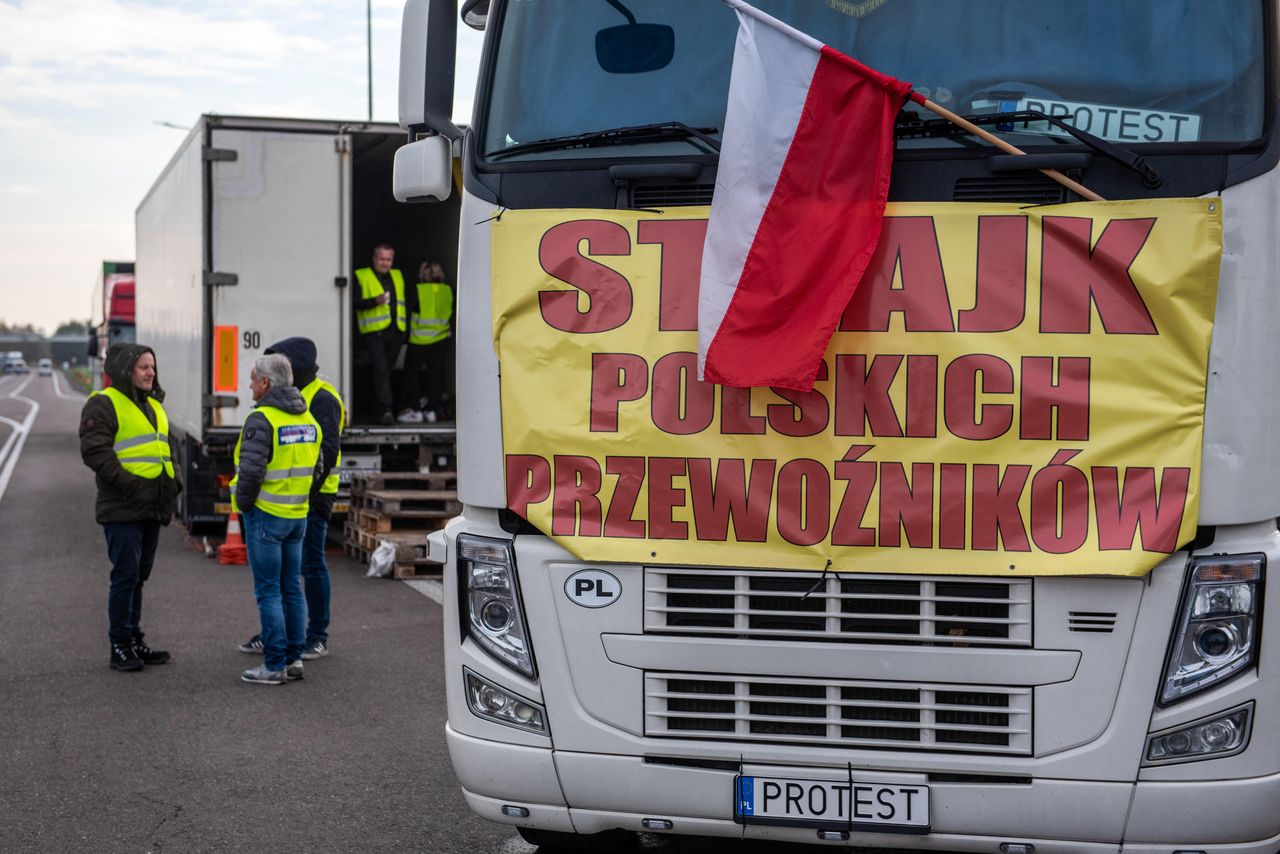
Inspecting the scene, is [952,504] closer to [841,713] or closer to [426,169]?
[841,713]

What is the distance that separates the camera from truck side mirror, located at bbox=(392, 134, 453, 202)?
4.80 meters

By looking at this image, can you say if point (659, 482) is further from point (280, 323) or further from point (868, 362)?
point (280, 323)

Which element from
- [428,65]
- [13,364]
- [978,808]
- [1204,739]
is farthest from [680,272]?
[13,364]

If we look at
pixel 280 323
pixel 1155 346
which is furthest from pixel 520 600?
pixel 280 323

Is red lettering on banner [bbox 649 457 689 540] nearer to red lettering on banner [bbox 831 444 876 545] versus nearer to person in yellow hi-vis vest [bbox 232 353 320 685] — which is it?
red lettering on banner [bbox 831 444 876 545]

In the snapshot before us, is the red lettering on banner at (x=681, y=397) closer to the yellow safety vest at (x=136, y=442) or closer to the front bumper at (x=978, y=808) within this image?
the front bumper at (x=978, y=808)

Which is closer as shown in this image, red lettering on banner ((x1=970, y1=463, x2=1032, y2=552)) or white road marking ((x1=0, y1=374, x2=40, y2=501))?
red lettering on banner ((x1=970, y1=463, x2=1032, y2=552))

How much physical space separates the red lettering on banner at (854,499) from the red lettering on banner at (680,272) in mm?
591

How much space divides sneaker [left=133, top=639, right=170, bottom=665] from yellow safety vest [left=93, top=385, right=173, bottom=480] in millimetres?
1058

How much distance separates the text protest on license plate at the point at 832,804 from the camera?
12.7ft

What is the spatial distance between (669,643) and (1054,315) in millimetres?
1433

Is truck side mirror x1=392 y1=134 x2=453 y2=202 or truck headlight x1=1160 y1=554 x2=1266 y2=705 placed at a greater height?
truck side mirror x1=392 y1=134 x2=453 y2=202

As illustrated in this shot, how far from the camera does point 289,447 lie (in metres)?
7.67

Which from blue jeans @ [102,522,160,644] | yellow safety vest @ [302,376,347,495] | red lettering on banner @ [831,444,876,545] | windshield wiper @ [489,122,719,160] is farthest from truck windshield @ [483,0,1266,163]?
blue jeans @ [102,522,160,644]
